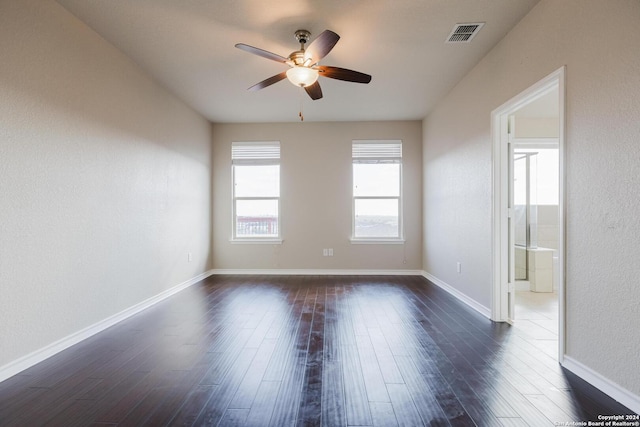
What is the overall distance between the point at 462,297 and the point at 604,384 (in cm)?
196

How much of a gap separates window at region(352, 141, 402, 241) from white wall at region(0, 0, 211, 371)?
312 cm

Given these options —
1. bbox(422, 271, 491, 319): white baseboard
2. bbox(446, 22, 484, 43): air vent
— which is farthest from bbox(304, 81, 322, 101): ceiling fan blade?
bbox(422, 271, 491, 319): white baseboard

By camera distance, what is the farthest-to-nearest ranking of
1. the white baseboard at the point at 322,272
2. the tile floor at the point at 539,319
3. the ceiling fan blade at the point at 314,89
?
the white baseboard at the point at 322,272, the ceiling fan blade at the point at 314,89, the tile floor at the point at 539,319

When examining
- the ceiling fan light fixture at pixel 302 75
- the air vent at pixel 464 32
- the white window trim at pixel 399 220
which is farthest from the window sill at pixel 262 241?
the air vent at pixel 464 32

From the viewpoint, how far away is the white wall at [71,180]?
2.04 metres

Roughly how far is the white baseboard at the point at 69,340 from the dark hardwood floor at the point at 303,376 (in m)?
0.07

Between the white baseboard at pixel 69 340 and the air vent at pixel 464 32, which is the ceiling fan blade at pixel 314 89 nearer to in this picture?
the air vent at pixel 464 32

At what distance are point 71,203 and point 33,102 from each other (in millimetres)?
797

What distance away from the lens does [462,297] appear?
12.2ft

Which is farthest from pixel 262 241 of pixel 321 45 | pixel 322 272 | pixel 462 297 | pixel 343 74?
pixel 321 45

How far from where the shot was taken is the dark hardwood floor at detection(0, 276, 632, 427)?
1.61m

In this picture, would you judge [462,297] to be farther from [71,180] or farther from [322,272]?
[71,180]

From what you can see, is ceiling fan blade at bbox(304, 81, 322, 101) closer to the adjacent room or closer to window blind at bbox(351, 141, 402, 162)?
the adjacent room

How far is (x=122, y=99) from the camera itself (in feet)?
10.2
